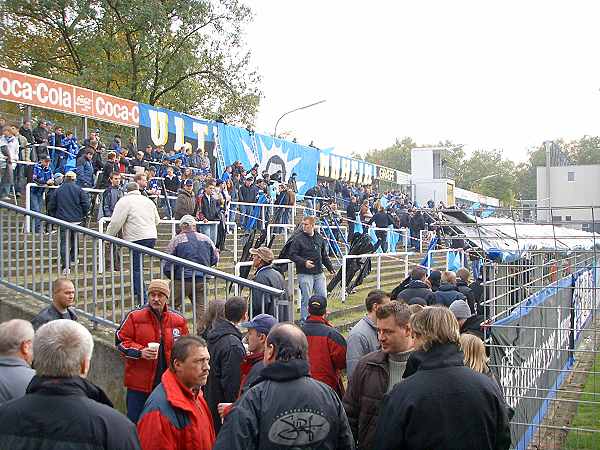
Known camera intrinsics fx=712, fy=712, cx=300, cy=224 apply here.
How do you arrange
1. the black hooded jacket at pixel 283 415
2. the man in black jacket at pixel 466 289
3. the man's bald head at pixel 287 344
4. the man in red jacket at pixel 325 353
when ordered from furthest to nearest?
the man in black jacket at pixel 466 289, the man in red jacket at pixel 325 353, the man's bald head at pixel 287 344, the black hooded jacket at pixel 283 415

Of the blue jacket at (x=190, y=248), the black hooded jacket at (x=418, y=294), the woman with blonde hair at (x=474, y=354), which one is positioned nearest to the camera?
the woman with blonde hair at (x=474, y=354)

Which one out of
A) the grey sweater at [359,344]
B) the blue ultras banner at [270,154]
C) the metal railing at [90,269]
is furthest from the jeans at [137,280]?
the blue ultras banner at [270,154]

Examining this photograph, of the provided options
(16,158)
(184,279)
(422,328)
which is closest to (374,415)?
(422,328)

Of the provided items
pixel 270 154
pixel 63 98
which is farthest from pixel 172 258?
pixel 270 154

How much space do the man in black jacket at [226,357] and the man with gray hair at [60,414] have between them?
1.93 metres

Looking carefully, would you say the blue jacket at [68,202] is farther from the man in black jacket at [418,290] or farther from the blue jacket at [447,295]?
the blue jacket at [447,295]

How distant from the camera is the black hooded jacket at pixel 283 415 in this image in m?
3.25

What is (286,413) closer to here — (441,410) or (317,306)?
(441,410)

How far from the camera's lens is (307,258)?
10.3m

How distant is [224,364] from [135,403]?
1.32 meters

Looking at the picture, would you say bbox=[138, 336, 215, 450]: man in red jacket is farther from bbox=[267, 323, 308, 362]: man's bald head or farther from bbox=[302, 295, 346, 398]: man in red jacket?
bbox=[302, 295, 346, 398]: man in red jacket

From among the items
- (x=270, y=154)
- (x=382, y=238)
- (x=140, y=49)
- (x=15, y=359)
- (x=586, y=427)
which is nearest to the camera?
(x=15, y=359)

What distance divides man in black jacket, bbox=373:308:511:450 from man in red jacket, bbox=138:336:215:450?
3.08ft

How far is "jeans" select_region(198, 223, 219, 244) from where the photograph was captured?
538 inches
